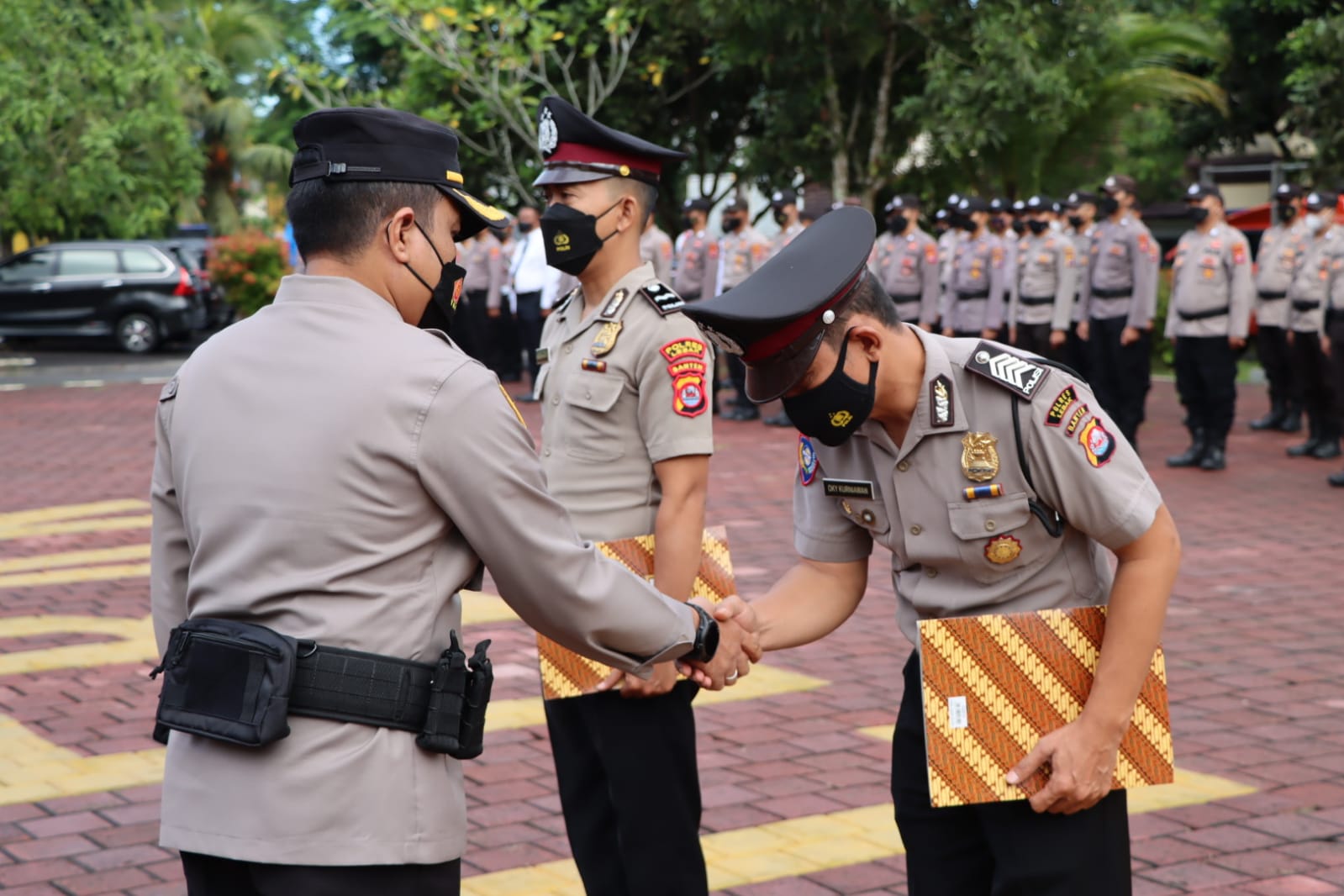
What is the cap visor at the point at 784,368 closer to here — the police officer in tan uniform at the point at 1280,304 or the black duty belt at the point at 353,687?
the black duty belt at the point at 353,687

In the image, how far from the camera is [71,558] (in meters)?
9.14

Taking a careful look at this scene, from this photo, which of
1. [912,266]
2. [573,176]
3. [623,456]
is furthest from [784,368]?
[912,266]

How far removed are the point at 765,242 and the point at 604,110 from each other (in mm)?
8324

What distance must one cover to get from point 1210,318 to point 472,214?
11130mm

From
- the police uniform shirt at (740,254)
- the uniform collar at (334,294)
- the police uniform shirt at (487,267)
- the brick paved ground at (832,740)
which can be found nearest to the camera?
the uniform collar at (334,294)

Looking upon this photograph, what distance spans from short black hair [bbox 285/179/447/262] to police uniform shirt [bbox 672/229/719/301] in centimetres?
1374

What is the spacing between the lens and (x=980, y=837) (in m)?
2.91

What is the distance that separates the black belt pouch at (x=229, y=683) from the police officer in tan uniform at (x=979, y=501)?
0.94 metres

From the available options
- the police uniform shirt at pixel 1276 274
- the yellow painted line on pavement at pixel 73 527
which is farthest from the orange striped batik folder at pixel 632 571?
the police uniform shirt at pixel 1276 274

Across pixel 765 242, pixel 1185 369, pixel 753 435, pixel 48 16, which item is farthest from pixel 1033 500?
pixel 48 16

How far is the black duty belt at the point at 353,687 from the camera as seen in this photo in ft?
7.66

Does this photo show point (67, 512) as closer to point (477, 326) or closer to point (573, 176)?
point (573, 176)

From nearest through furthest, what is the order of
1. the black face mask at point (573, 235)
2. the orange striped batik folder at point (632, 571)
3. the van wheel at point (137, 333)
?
the orange striped batik folder at point (632, 571) → the black face mask at point (573, 235) → the van wheel at point (137, 333)

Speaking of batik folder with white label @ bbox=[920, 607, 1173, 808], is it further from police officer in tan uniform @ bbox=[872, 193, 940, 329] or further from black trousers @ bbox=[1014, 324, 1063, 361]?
police officer in tan uniform @ bbox=[872, 193, 940, 329]
